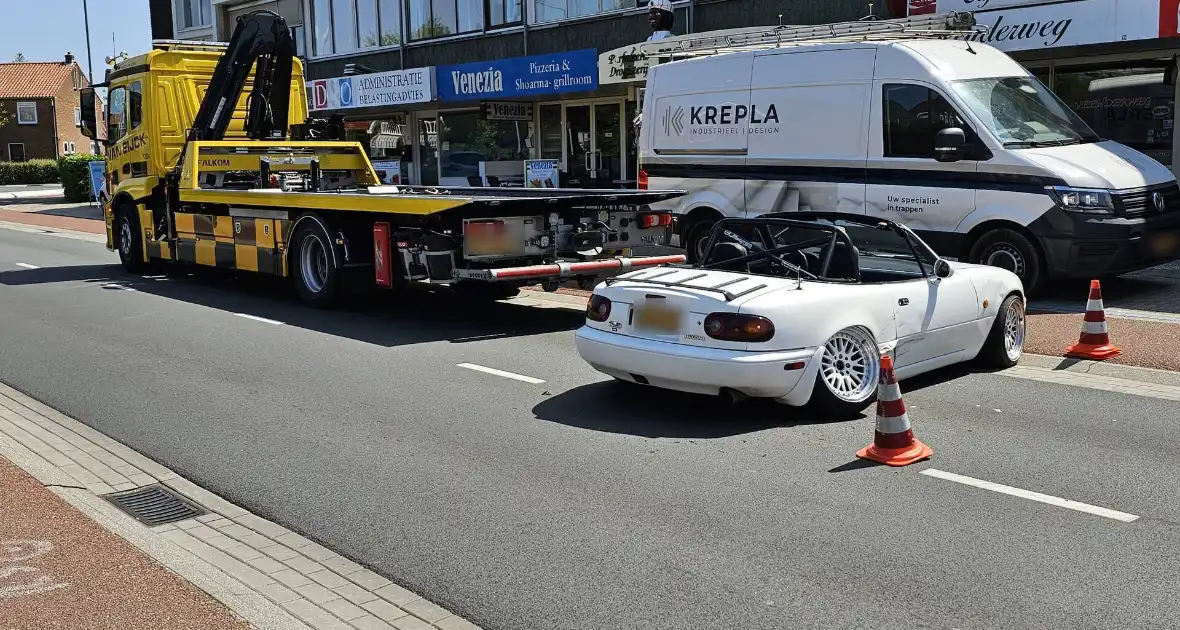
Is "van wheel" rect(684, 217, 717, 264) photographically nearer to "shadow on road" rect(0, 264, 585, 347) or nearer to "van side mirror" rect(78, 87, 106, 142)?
"shadow on road" rect(0, 264, 585, 347)

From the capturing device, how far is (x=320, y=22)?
108 feet

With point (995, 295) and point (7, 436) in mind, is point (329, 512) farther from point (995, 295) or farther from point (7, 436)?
point (995, 295)

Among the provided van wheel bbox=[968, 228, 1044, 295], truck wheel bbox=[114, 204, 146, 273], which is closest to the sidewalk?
van wheel bbox=[968, 228, 1044, 295]

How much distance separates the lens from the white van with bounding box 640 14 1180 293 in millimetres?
11492

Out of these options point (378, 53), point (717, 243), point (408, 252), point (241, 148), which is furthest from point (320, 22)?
point (717, 243)

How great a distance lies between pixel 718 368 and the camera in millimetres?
6938

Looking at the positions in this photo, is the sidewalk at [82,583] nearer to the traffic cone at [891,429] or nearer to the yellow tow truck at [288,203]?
the traffic cone at [891,429]

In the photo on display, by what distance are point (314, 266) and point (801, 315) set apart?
7.47 metres

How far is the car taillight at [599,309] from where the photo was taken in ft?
25.3

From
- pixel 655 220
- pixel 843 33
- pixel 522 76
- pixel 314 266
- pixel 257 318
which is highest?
pixel 522 76

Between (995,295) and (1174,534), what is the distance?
3575mm

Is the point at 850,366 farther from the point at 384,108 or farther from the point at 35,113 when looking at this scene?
the point at 35,113

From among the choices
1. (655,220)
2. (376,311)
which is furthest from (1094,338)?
(376,311)

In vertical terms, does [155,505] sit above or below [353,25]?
below
